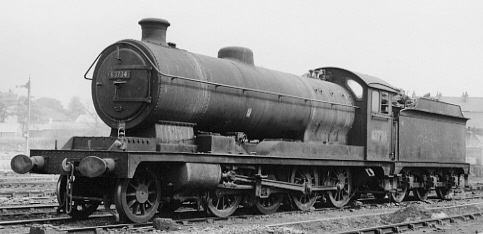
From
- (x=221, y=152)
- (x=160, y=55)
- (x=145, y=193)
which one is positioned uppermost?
(x=160, y=55)

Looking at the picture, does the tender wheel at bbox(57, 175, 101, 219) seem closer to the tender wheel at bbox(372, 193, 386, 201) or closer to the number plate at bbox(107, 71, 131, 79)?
the number plate at bbox(107, 71, 131, 79)

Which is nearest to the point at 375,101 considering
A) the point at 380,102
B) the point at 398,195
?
the point at 380,102

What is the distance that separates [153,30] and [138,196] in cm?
320

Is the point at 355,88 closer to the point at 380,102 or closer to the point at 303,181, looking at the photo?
the point at 380,102

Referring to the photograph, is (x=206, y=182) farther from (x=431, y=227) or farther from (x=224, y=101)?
(x=431, y=227)

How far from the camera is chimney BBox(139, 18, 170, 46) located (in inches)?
420

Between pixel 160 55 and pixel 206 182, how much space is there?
7.88 feet

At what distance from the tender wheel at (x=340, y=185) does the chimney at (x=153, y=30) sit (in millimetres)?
5675

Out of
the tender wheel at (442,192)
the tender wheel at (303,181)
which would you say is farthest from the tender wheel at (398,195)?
the tender wheel at (303,181)

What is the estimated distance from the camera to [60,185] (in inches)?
406

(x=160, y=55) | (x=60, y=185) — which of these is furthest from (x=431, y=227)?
(x=60, y=185)

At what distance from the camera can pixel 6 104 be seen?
8156 cm

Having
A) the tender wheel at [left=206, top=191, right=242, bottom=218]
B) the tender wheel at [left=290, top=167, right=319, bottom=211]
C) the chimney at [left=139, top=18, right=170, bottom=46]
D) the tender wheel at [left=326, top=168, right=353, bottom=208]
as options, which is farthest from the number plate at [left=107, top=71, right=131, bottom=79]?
the tender wheel at [left=326, top=168, right=353, bottom=208]

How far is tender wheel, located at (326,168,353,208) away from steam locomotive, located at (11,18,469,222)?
0.03 m
